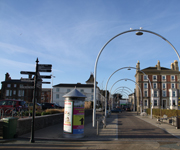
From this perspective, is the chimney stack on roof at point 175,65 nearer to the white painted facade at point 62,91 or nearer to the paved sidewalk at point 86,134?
the white painted facade at point 62,91

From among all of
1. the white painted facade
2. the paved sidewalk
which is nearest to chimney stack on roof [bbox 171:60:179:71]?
the white painted facade

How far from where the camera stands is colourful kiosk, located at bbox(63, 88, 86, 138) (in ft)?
35.7

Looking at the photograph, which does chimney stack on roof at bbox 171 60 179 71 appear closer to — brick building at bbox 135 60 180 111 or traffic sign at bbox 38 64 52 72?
brick building at bbox 135 60 180 111

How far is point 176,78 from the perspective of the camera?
6675 cm

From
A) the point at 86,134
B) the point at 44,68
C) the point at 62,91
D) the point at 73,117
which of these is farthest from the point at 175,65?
the point at 44,68

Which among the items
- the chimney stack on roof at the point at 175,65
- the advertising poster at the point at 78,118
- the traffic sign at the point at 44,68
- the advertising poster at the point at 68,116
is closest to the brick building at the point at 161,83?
the chimney stack on roof at the point at 175,65

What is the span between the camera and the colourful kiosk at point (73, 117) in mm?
10867

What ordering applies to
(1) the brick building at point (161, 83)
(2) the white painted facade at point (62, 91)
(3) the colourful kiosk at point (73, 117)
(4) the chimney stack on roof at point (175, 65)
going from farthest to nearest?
1. (2) the white painted facade at point (62, 91)
2. (4) the chimney stack on roof at point (175, 65)
3. (1) the brick building at point (161, 83)
4. (3) the colourful kiosk at point (73, 117)

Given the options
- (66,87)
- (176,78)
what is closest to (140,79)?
(176,78)

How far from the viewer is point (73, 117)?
11055 mm

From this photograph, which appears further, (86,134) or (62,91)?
(62,91)

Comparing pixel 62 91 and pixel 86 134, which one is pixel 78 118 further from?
pixel 62 91

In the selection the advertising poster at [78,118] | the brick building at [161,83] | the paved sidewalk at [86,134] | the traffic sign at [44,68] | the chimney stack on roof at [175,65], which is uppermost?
the chimney stack on roof at [175,65]

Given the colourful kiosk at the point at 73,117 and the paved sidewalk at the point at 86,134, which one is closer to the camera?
the paved sidewalk at the point at 86,134
